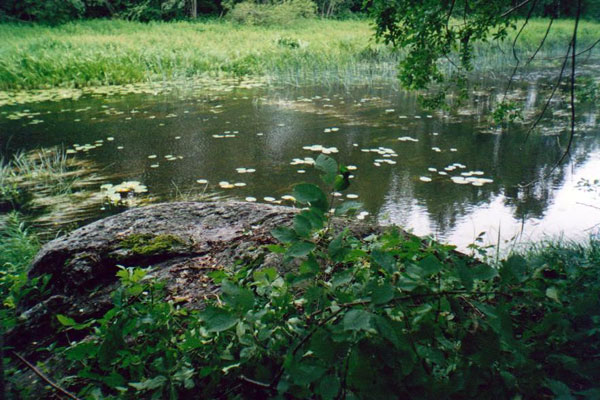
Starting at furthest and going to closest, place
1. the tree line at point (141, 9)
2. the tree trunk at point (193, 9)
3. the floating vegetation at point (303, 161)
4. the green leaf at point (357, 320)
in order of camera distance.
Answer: the tree trunk at point (193, 9) → the tree line at point (141, 9) → the floating vegetation at point (303, 161) → the green leaf at point (357, 320)

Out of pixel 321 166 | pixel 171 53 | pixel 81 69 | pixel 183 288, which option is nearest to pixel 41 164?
pixel 183 288

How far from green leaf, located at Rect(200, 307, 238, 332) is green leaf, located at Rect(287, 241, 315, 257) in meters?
0.20

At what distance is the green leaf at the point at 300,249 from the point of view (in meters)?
1.00

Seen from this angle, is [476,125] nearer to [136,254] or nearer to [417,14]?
[417,14]

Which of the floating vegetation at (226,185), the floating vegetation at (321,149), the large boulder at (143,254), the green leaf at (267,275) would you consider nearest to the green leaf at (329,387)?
the green leaf at (267,275)

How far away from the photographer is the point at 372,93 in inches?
413

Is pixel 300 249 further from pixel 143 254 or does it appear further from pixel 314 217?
pixel 143 254

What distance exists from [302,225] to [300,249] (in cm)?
6

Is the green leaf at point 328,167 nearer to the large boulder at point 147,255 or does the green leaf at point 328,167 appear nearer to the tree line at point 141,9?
the large boulder at point 147,255

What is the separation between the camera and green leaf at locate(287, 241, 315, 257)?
1.00 meters

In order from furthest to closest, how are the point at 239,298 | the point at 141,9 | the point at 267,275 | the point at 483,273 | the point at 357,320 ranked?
the point at 141,9
the point at 267,275
the point at 239,298
the point at 483,273
the point at 357,320

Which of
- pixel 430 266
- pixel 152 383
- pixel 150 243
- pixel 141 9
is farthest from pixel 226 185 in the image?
pixel 141 9

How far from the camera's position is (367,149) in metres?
A: 6.53

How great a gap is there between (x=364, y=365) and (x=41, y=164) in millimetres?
5859
